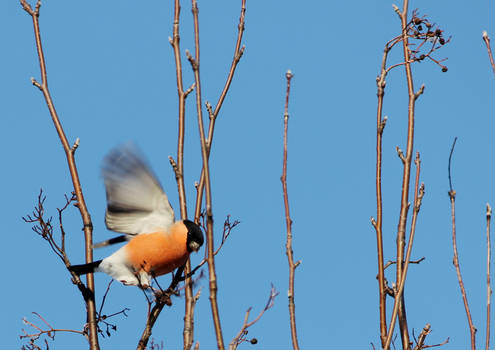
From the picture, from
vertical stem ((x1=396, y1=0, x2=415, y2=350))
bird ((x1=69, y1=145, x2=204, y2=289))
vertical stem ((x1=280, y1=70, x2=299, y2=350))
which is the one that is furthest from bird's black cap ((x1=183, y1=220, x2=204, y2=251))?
vertical stem ((x1=396, y1=0, x2=415, y2=350))

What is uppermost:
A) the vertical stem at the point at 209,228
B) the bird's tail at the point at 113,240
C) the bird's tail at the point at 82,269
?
the bird's tail at the point at 113,240

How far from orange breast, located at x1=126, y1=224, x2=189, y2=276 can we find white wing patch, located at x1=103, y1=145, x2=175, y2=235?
5 centimetres

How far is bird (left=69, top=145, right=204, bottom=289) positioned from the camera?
11.0 feet

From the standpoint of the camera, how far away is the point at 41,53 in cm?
365

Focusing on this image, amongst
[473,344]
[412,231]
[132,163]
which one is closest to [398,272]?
[412,231]

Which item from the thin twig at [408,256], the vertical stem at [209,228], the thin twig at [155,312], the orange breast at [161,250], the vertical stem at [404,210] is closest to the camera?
the vertical stem at [209,228]

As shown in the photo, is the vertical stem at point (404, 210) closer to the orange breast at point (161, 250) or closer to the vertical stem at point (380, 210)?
the vertical stem at point (380, 210)

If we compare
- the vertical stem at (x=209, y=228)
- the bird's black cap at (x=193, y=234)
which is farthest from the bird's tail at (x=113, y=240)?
the vertical stem at (x=209, y=228)

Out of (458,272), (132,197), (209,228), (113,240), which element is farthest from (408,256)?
(113,240)

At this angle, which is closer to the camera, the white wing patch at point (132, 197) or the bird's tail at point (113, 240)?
the white wing patch at point (132, 197)

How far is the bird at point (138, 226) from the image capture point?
3367 mm

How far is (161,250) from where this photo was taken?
12.7 ft

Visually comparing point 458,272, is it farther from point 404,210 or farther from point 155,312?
point 155,312

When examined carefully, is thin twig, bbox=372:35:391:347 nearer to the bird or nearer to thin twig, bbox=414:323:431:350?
thin twig, bbox=414:323:431:350
